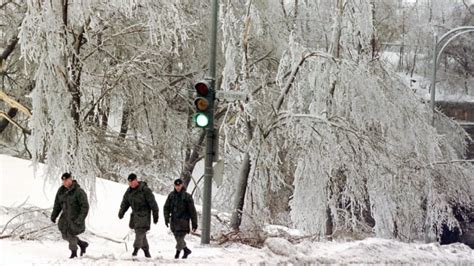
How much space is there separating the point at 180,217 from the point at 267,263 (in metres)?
1.66

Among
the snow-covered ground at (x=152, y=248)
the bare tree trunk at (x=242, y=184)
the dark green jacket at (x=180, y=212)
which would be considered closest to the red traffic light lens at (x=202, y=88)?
the dark green jacket at (x=180, y=212)

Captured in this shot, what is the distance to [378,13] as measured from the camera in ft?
69.0

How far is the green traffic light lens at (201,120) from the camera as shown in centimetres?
1087

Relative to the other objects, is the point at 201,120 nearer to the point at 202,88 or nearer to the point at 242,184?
the point at 202,88

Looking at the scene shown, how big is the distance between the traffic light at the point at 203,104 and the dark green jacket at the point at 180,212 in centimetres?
139

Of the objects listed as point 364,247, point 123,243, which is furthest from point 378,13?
point 123,243

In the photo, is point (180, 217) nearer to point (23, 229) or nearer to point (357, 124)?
point (23, 229)

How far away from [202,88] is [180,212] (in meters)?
2.29

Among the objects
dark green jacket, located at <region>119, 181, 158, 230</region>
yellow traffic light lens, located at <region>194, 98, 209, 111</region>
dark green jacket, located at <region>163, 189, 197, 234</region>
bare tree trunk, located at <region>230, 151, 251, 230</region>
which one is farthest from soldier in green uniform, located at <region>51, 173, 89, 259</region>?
bare tree trunk, located at <region>230, 151, 251, 230</region>

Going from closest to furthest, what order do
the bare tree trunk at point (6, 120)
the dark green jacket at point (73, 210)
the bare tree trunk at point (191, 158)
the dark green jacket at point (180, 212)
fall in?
1. the dark green jacket at point (73, 210)
2. the dark green jacket at point (180, 212)
3. the bare tree trunk at point (6, 120)
4. the bare tree trunk at point (191, 158)

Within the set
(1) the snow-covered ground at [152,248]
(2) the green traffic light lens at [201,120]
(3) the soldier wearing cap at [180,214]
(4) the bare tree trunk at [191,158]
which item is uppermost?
(2) the green traffic light lens at [201,120]

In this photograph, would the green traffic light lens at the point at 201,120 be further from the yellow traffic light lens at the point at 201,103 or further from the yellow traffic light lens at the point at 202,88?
the yellow traffic light lens at the point at 202,88

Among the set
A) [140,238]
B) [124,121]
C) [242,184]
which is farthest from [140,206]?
[124,121]

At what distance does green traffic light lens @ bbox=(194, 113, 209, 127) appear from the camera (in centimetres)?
1087
